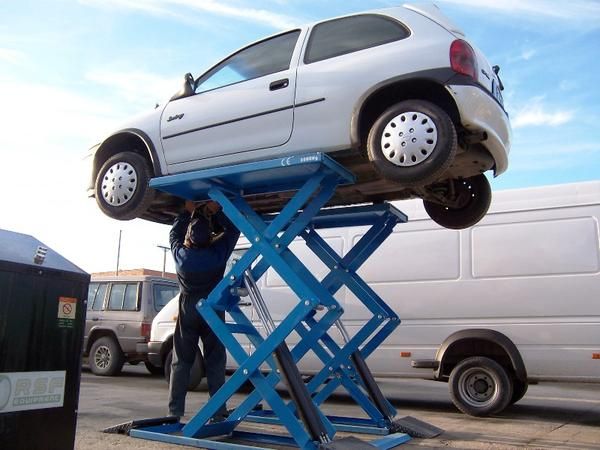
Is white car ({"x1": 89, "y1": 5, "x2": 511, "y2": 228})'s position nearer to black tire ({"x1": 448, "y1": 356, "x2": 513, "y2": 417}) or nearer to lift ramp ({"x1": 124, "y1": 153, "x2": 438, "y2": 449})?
lift ramp ({"x1": 124, "y1": 153, "x2": 438, "y2": 449})

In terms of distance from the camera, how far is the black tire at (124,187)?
4.52 m

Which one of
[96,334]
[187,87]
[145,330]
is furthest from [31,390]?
[96,334]

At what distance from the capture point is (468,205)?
483 centimetres

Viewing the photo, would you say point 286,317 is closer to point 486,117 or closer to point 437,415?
point 486,117

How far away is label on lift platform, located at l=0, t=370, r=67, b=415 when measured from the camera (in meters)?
2.35

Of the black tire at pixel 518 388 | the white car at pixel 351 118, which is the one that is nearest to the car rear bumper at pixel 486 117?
the white car at pixel 351 118

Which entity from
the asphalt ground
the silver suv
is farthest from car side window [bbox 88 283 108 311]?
the asphalt ground

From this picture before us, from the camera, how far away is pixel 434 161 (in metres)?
3.40

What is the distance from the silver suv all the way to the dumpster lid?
848cm

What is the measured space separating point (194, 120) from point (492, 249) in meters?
3.79

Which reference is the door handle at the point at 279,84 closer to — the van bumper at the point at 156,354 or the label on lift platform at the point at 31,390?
the label on lift platform at the point at 31,390

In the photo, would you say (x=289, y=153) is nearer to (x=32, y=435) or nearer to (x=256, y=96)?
(x=256, y=96)

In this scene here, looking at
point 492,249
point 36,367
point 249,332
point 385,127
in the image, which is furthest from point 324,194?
point 492,249

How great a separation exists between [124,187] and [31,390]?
233 cm
